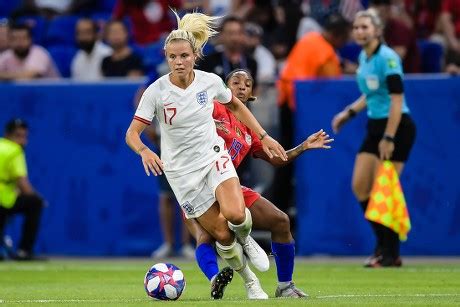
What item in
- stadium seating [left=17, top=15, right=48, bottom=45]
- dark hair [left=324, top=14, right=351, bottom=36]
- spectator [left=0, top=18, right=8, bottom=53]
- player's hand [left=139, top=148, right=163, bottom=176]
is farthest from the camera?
stadium seating [left=17, top=15, right=48, bottom=45]

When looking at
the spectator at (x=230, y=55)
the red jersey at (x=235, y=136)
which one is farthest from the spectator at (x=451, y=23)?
the red jersey at (x=235, y=136)

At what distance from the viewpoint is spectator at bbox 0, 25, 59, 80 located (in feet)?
57.9

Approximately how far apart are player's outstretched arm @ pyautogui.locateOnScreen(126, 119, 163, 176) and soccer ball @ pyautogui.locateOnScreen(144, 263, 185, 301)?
0.80 metres

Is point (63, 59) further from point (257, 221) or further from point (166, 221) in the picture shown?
point (257, 221)

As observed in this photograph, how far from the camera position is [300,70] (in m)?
16.1

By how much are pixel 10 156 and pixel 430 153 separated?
5.31 meters

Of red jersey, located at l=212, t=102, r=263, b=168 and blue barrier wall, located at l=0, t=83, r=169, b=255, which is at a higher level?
→ red jersey, located at l=212, t=102, r=263, b=168

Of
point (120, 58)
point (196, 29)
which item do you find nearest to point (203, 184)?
point (196, 29)

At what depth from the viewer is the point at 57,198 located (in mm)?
17078

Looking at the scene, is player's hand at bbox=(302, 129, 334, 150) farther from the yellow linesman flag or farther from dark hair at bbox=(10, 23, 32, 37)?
dark hair at bbox=(10, 23, 32, 37)

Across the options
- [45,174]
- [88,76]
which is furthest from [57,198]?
[88,76]

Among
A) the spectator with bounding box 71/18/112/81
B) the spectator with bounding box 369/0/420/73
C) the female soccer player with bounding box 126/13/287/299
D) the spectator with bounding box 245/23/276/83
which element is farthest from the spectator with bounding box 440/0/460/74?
the female soccer player with bounding box 126/13/287/299

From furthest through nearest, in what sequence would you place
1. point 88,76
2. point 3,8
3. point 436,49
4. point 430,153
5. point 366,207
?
1. point 3,8
2. point 88,76
3. point 436,49
4. point 430,153
5. point 366,207

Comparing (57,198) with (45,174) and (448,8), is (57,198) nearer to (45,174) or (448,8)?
(45,174)
